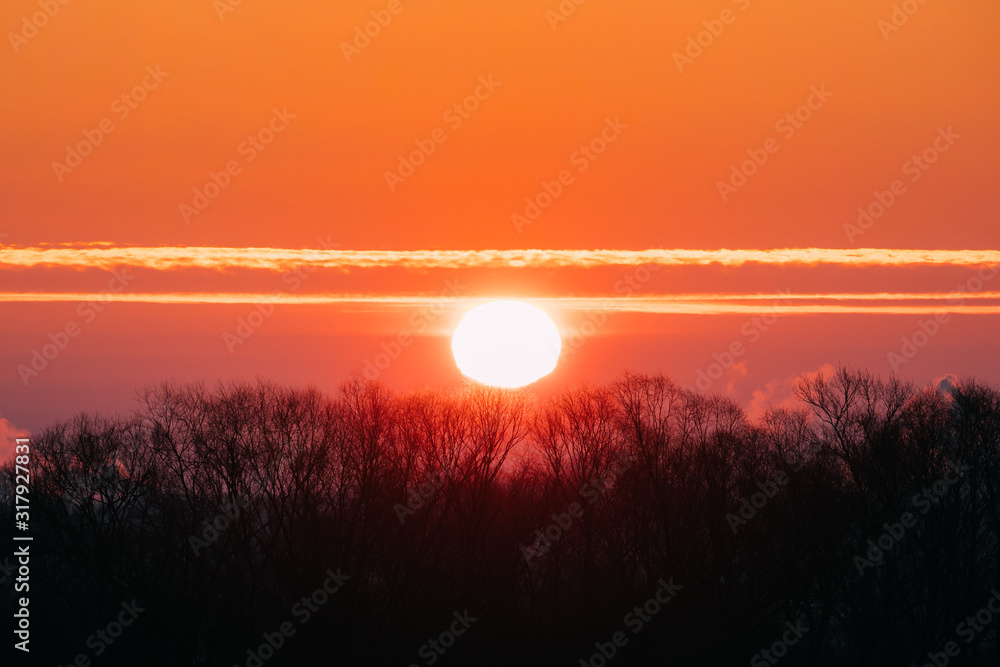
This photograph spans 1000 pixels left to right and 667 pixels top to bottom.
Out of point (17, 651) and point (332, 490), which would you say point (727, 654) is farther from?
point (17, 651)

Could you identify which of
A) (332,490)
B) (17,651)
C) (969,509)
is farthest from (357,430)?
(969,509)

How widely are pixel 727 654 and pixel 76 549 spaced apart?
32.7m

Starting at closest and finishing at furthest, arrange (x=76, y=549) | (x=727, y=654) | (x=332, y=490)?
1. (x=727, y=654)
2. (x=76, y=549)
3. (x=332, y=490)

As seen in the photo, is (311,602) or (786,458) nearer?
(311,602)

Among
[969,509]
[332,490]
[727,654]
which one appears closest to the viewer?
[727,654]

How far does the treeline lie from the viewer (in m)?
55.1

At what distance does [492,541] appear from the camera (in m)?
63.8

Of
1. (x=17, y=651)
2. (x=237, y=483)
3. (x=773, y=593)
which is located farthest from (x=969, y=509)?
(x=17, y=651)

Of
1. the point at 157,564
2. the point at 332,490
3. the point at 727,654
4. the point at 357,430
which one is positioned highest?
the point at 357,430

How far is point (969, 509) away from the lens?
5884 cm

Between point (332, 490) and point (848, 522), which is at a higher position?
point (332, 490)

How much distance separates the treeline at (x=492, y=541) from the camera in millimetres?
55125

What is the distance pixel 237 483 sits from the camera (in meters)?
61.3

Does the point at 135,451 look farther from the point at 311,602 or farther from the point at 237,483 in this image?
the point at 311,602
